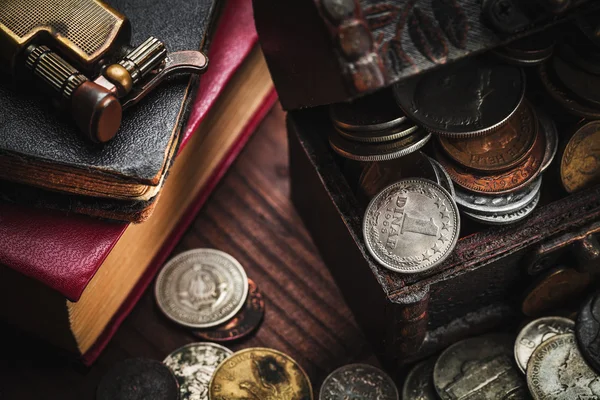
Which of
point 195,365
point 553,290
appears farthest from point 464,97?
point 195,365

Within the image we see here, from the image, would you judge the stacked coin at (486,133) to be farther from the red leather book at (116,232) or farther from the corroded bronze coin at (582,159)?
the red leather book at (116,232)

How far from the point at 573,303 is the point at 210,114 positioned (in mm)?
885

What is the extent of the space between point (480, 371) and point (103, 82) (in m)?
0.92

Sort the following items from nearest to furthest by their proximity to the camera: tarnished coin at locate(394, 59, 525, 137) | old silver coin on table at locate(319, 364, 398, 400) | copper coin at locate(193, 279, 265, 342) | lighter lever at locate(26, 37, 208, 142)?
lighter lever at locate(26, 37, 208, 142) < tarnished coin at locate(394, 59, 525, 137) < old silver coin on table at locate(319, 364, 398, 400) < copper coin at locate(193, 279, 265, 342)

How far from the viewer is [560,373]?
1521mm

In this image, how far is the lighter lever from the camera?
1.34 meters

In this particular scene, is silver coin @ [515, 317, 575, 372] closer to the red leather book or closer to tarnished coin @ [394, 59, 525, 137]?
tarnished coin @ [394, 59, 525, 137]

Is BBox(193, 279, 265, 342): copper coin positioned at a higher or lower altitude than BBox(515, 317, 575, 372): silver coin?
higher

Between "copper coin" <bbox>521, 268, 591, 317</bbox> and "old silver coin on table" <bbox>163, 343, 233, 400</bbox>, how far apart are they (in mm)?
635

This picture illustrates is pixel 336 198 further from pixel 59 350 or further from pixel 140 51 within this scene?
pixel 59 350

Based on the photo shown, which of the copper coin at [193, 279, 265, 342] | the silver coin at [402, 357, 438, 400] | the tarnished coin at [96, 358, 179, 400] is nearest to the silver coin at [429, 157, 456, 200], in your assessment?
the silver coin at [402, 357, 438, 400]

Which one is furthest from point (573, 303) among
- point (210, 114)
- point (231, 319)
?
point (210, 114)

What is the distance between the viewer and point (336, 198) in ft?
5.01

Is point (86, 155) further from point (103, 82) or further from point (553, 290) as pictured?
point (553, 290)
